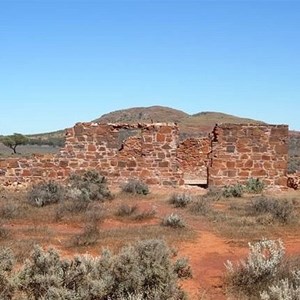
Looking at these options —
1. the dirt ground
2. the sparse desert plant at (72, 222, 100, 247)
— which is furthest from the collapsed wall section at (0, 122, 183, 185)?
the sparse desert plant at (72, 222, 100, 247)

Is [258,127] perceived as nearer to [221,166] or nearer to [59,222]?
[221,166]

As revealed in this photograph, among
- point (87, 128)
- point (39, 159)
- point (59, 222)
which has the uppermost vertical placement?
point (87, 128)

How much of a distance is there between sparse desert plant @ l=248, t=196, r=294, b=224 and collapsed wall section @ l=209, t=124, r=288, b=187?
5245 mm

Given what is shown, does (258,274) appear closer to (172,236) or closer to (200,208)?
(172,236)

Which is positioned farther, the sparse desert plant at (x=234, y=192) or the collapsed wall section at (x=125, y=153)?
the collapsed wall section at (x=125, y=153)

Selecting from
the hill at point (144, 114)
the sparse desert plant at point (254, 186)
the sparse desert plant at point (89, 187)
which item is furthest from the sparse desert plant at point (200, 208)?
the hill at point (144, 114)

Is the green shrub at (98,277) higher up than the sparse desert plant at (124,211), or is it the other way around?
the green shrub at (98,277)

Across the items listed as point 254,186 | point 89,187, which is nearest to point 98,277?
point 89,187

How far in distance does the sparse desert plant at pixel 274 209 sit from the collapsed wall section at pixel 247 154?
5245mm

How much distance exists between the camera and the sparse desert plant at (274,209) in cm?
1155

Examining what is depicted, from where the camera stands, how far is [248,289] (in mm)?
6410

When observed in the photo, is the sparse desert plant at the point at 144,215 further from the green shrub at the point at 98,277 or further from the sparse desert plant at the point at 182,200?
the green shrub at the point at 98,277

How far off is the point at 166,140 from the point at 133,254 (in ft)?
40.0

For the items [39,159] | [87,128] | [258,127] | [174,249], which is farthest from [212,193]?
[174,249]
